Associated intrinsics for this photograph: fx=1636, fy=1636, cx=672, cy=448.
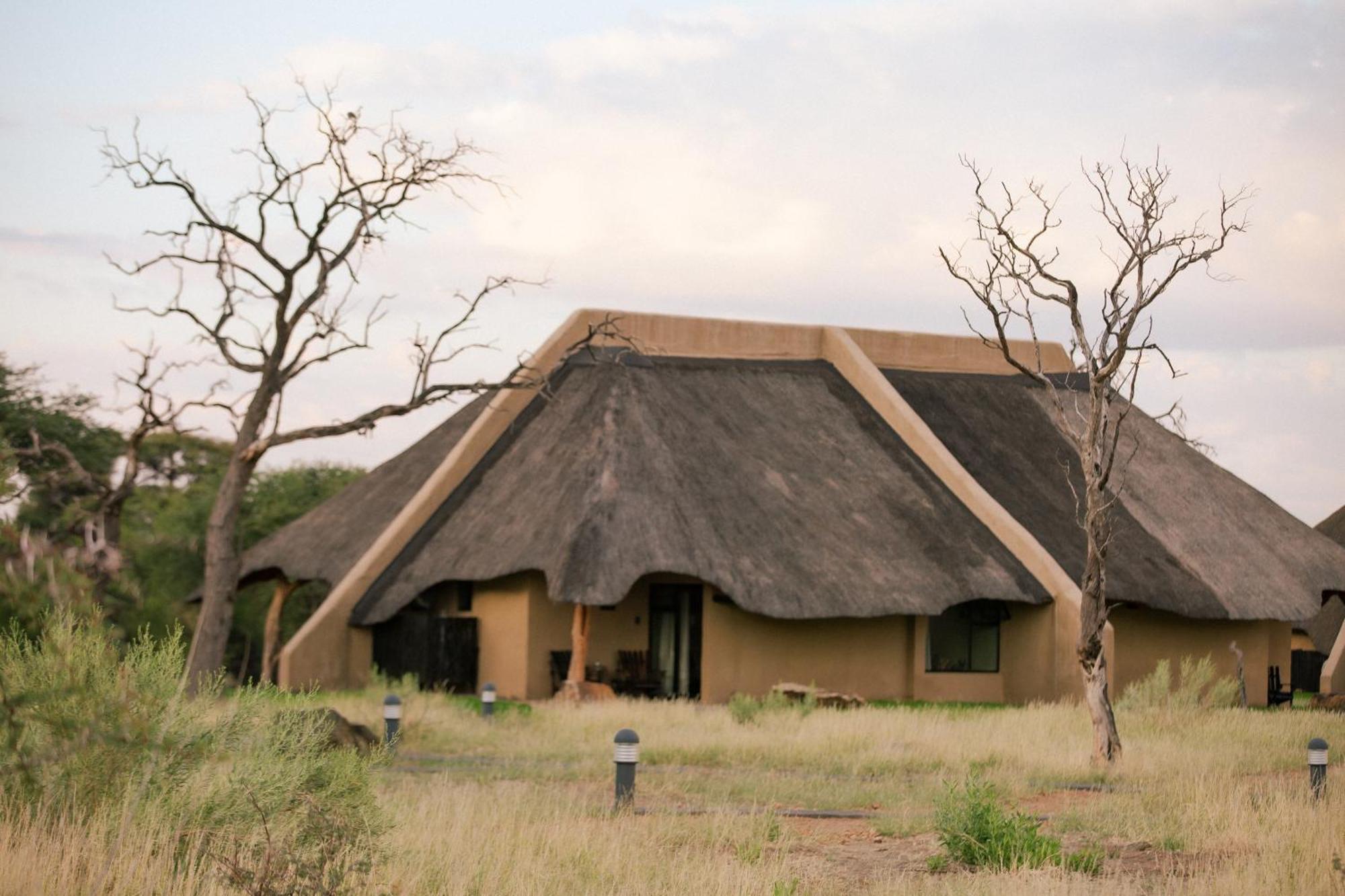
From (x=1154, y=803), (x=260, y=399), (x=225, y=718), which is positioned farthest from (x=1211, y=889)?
(x=260, y=399)

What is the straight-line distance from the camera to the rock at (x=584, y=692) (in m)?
25.5

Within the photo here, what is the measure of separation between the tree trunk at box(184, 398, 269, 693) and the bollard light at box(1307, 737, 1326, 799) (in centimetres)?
1862

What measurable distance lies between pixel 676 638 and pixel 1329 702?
12.1 m

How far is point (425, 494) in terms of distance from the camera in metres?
29.8

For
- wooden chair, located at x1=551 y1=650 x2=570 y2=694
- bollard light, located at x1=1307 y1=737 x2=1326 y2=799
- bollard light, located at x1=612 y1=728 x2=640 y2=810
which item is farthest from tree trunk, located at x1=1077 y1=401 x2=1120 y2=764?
wooden chair, located at x1=551 y1=650 x2=570 y2=694

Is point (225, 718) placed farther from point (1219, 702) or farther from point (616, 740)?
point (1219, 702)

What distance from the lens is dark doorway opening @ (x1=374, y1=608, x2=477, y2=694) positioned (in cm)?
2809

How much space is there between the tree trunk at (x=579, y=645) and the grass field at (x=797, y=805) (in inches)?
78.8

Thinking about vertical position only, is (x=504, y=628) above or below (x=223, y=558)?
below

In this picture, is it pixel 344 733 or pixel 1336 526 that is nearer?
pixel 344 733

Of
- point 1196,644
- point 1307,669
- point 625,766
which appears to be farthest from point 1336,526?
point 625,766

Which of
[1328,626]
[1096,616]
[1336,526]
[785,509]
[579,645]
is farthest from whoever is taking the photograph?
[1336,526]

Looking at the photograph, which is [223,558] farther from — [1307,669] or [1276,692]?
[1307,669]

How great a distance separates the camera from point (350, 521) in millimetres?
31812
